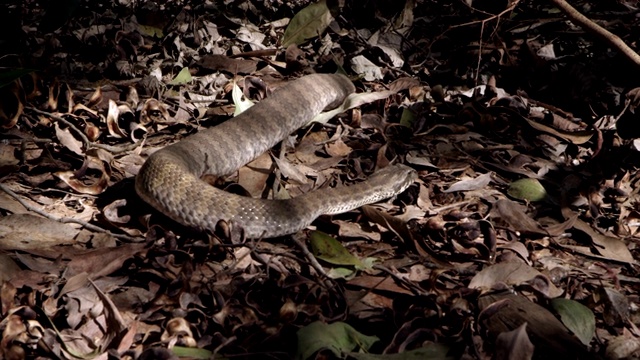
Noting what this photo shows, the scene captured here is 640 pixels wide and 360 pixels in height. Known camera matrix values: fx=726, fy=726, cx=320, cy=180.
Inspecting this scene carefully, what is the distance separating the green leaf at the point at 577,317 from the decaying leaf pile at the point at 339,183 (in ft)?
0.04

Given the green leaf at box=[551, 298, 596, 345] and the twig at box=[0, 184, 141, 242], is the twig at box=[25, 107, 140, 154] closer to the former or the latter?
the twig at box=[0, 184, 141, 242]

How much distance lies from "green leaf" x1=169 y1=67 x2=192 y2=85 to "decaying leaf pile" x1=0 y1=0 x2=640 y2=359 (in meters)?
0.02

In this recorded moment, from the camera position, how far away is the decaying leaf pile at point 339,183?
3.97m

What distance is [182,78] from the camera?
6.82 meters

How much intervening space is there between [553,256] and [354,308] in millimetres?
1634

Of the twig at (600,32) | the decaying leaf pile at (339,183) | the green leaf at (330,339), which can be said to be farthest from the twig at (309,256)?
the twig at (600,32)

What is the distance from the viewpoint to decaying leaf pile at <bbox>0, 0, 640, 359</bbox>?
3967mm

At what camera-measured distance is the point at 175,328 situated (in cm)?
387

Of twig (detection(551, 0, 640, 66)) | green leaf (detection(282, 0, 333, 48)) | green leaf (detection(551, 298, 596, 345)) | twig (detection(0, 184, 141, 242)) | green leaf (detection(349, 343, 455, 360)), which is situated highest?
twig (detection(551, 0, 640, 66))

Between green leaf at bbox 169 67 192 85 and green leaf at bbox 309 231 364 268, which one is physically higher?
green leaf at bbox 169 67 192 85

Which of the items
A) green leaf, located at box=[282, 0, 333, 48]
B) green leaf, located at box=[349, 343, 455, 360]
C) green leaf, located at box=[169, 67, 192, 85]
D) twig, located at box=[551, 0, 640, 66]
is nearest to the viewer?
green leaf, located at box=[349, 343, 455, 360]

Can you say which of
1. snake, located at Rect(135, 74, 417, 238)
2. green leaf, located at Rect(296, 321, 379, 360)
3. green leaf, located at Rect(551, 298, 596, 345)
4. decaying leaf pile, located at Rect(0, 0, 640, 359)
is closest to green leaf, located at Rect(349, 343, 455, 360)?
decaying leaf pile, located at Rect(0, 0, 640, 359)

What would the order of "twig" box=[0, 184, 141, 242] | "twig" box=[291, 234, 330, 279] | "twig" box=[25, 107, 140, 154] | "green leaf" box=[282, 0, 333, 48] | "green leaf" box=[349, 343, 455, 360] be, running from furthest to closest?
"green leaf" box=[282, 0, 333, 48]
"twig" box=[25, 107, 140, 154]
"twig" box=[0, 184, 141, 242]
"twig" box=[291, 234, 330, 279]
"green leaf" box=[349, 343, 455, 360]

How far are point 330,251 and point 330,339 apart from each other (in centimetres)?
102
